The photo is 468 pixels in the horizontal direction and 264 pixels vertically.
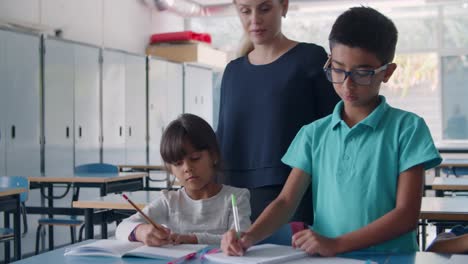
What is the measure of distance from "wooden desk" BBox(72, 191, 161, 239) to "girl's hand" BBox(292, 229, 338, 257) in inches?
71.4

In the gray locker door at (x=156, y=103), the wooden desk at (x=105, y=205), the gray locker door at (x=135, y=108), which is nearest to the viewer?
the wooden desk at (x=105, y=205)

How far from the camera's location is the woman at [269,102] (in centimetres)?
193

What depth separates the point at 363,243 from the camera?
4.73 feet

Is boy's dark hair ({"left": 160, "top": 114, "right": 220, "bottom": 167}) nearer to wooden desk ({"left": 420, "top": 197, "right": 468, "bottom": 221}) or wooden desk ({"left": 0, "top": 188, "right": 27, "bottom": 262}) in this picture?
wooden desk ({"left": 420, "top": 197, "right": 468, "bottom": 221})

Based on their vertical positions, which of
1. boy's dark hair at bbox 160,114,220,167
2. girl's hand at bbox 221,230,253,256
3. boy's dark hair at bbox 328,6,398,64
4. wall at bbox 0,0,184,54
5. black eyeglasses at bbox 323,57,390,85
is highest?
wall at bbox 0,0,184,54

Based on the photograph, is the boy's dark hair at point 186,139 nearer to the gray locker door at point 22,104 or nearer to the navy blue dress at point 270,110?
the navy blue dress at point 270,110

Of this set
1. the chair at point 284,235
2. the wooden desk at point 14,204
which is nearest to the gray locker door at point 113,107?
the wooden desk at point 14,204

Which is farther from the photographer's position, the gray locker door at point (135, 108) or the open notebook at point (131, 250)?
the gray locker door at point (135, 108)

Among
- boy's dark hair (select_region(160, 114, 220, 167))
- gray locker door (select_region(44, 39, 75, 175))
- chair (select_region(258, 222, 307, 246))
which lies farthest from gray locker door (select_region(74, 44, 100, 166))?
chair (select_region(258, 222, 307, 246))

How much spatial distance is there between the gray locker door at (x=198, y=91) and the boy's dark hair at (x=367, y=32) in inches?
307

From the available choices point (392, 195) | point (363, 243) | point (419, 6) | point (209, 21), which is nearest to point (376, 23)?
point (392, 195)

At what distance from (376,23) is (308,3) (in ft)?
26.6

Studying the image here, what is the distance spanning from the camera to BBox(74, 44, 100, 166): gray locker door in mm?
6758

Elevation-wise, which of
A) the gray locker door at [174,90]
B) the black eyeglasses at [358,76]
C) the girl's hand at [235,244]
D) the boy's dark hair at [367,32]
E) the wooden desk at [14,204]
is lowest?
the wooden desk at [14,204]
